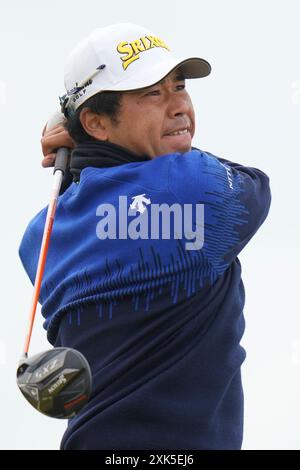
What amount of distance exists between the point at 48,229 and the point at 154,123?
0.60 meters

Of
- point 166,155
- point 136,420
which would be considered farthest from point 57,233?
point 136,420

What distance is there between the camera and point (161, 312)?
4277 mm

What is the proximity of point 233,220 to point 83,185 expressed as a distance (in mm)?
614

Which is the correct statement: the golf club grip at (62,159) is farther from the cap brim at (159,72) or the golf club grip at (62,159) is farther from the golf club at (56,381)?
the golf club at (56,381)

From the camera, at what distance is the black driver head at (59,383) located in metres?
3.81

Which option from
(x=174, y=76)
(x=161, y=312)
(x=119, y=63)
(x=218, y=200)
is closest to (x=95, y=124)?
(x=119, y=63)

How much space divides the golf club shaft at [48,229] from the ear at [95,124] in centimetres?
26

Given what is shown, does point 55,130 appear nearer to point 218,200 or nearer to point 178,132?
point 178,132

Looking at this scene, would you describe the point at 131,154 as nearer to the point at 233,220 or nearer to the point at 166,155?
the point at 166,155

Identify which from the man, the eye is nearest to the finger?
the man

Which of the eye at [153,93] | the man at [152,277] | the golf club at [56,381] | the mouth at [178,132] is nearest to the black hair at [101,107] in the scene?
the man at [152,277]

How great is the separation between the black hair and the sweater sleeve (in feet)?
1.27

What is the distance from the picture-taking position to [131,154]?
4547 mm

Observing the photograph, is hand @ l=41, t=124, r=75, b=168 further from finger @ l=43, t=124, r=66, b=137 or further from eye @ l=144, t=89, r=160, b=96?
eye @ l=144, t=89, r=160, b=96
